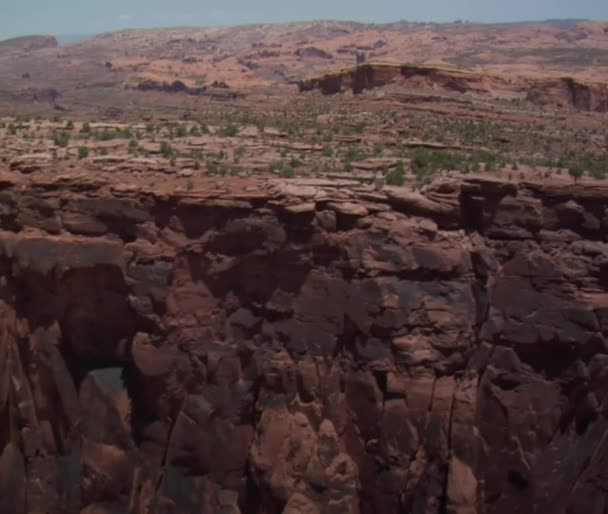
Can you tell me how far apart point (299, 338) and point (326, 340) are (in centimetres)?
53

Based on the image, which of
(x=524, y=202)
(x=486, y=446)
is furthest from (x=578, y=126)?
(x=486, y=446)

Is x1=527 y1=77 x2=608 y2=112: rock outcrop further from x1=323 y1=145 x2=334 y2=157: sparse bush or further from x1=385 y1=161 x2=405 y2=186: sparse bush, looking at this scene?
x1=385 y1=161 x2=405 y2=186: sparse bush

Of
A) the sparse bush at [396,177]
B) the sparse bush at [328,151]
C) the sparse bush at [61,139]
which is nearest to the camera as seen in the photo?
the sparse bush at [396,177]

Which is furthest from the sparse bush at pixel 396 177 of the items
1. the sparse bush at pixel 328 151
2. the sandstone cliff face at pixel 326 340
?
the sparse bush at pixel 328 151

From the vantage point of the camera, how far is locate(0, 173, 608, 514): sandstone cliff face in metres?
15.2

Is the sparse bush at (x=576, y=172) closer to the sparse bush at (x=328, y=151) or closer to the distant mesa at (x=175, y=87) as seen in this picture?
the sparse bush at (x=328, y=151)

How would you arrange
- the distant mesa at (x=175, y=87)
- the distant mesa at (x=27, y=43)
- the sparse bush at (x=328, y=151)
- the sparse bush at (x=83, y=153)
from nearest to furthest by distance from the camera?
the sparse bush at (x=83, y=153) → the sparse bush at (x=328, y=151) → the distant mesa at (x=175, y=87) → the distant mesa at (x=27, y=43)

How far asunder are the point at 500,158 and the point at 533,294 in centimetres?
488

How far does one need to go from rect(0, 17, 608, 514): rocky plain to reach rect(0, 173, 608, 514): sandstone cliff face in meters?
0.04

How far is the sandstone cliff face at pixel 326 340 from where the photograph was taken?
15211 millimetres

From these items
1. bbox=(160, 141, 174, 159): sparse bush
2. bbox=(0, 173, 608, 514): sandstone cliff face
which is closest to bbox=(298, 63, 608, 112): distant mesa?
bbox=(160, 141, 174, 159): sparse bush

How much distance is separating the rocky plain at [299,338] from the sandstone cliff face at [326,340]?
39 mm

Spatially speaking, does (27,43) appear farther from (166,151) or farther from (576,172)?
(576,172)

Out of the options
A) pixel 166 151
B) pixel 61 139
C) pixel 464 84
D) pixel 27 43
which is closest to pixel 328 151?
pixel 166 151
